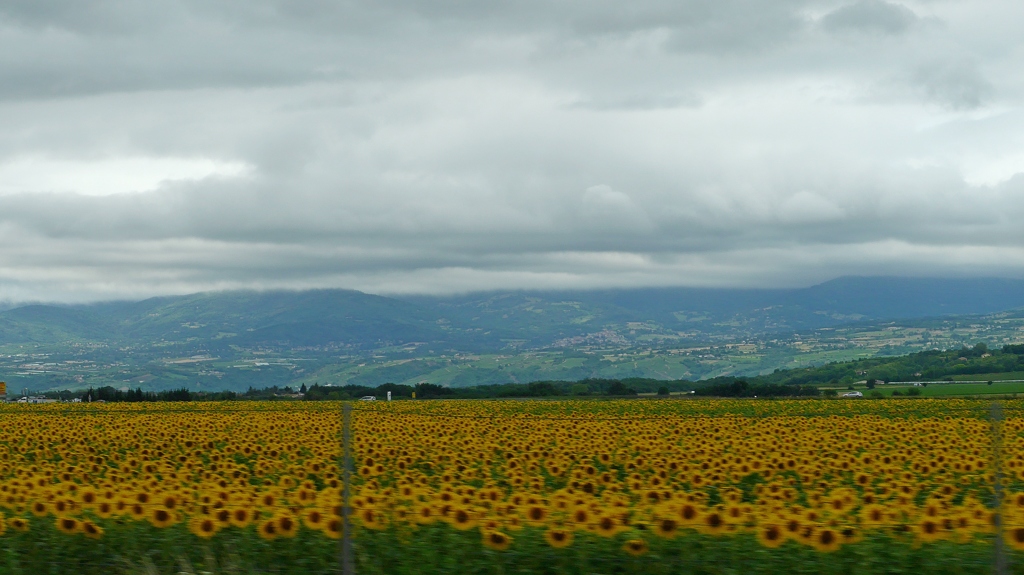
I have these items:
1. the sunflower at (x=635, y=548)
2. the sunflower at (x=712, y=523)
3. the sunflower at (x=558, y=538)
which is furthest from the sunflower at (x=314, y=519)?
the sunflower at (x=712, y=523)

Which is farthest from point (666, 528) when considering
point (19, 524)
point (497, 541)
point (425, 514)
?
point (19, 524)

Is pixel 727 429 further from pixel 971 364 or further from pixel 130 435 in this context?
pixel 971 364

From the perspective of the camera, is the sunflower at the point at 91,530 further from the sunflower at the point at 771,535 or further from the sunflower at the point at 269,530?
the sunflower at the point at 771,535

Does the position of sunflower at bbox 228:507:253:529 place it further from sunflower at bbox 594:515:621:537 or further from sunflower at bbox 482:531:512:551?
sunflower at bbox 594:515:621:537

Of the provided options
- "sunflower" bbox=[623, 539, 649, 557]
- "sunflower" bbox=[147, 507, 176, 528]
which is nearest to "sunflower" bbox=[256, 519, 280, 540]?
"sunflower" bbox=[147, 507, 176, 528]

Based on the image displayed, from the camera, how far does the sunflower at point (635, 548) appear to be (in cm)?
1283

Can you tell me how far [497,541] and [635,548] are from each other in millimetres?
1723

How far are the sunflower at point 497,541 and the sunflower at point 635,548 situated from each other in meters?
1.48

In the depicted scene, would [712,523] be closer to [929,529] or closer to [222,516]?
[929,529]

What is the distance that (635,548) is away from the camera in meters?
12.8

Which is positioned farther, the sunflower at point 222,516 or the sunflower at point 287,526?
the sunflower at point 222,516

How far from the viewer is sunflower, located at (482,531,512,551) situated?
43.4ft

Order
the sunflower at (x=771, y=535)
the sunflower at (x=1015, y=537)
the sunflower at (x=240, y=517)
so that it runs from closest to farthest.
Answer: the sunflower at (x=1015, y=537), the sunflower at (x=771, y=535), the sunflower at (x=240, y=517)

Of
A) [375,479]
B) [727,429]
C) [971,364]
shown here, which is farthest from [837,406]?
[971,364]
